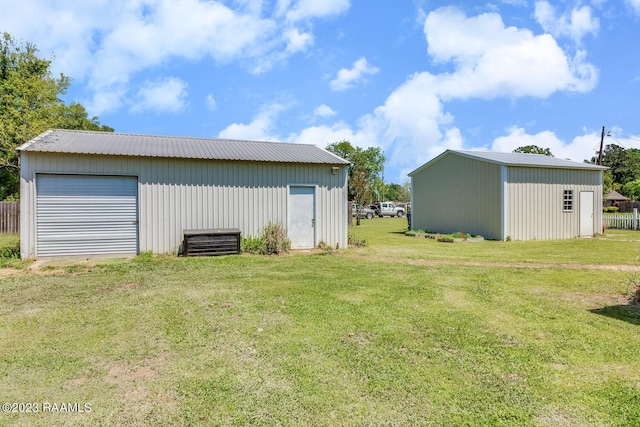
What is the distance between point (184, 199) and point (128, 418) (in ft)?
26.6

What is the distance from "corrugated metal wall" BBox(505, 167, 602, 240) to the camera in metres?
13.9

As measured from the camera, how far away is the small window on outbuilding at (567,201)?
14.8 m

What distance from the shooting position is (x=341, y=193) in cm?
1123

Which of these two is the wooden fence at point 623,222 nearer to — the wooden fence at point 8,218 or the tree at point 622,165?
the wooden fence at point 8,218

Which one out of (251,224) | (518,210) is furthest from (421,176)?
(251,224)

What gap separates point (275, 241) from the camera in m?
9.99

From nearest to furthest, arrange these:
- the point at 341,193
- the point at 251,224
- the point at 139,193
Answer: the point at 139,193, the point at 251,224, the point at 341,193

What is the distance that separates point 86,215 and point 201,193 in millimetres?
2837

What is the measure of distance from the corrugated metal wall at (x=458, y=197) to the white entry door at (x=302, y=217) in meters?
7.69

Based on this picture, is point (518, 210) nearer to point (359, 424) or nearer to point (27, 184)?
point (359, 424)

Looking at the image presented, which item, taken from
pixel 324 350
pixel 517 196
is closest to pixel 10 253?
pixel 324 350

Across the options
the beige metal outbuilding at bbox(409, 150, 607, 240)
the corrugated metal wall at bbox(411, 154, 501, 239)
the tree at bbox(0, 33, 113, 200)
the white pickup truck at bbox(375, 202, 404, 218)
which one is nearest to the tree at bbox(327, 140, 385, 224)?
the white pickup truck at bbox(375, 202, 404, 218)

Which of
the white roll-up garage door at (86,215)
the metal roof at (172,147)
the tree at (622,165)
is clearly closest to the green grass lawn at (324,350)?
the white roll-up garage door at (86,215)

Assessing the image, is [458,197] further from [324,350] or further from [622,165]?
[622,165]
